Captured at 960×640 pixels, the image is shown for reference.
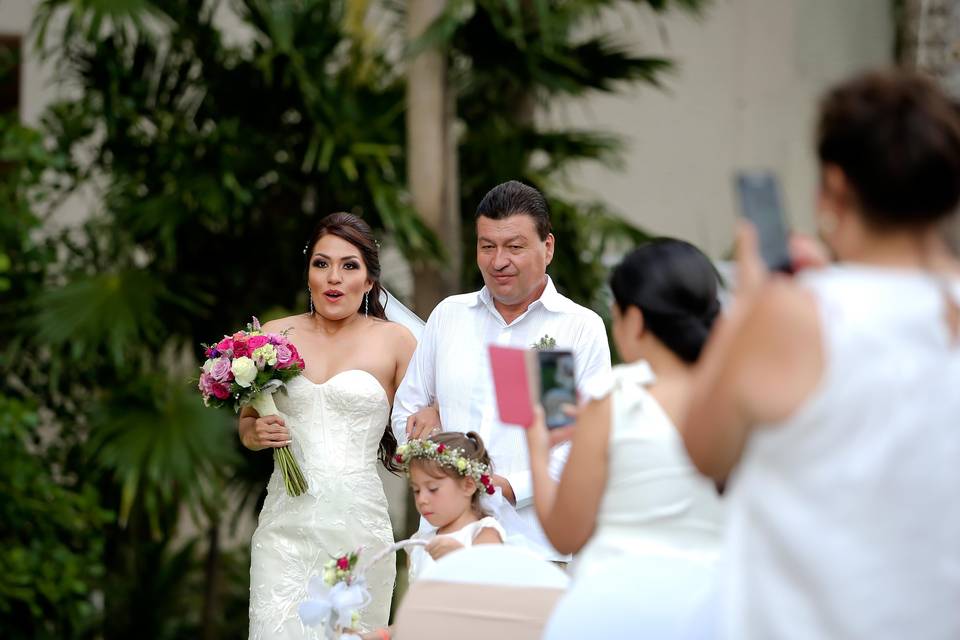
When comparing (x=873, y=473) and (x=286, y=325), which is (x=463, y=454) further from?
(x=873, y=473)

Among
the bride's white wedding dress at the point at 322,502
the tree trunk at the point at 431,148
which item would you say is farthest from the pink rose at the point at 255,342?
the tree trunk at the point at 431,148

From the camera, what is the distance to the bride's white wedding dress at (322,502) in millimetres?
5234

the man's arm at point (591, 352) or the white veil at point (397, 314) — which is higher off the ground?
the white veil at point (397, 314)

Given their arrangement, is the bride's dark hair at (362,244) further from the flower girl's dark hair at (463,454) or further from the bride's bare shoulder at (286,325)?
the flower girl's dark hair at (463,454)

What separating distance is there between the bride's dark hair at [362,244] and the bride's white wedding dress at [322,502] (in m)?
0.19

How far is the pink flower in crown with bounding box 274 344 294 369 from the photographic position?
5.04m

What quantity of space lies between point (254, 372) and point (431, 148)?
9.89 ft

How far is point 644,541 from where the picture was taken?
2980 mm

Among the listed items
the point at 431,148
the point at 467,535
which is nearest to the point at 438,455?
the point at 467,535

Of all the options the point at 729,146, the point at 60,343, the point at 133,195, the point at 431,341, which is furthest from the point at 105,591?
the point at 729,146

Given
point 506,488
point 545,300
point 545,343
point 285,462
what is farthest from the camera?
point 285,462

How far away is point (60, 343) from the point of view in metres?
7.29

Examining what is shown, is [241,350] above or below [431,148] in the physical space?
below

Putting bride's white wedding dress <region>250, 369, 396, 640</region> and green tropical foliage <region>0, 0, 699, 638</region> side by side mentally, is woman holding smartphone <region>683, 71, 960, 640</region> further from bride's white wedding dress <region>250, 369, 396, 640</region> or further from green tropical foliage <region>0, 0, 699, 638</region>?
green tropical foliage <region>0, 0, 699, 638</region>
